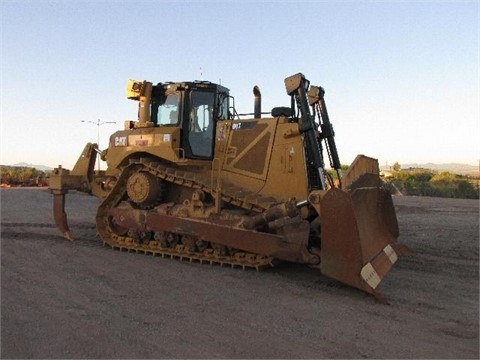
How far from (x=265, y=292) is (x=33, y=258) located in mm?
4537

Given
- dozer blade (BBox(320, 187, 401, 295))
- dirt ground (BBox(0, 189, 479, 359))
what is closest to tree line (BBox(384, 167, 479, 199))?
dirt ground (BBox(0, 189, 479, 359))

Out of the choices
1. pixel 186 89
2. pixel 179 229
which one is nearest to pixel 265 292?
pixel 179 229

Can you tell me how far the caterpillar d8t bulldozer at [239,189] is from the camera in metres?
6.89

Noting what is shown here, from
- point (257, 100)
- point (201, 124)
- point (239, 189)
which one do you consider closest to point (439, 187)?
point (257, 100)

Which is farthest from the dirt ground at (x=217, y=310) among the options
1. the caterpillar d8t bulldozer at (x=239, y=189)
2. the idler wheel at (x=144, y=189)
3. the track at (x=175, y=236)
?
the idler wheel at (x=144, y=189)

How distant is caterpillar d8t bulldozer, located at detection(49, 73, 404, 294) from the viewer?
6.89 meters

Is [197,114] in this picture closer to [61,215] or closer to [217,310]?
[61,215]

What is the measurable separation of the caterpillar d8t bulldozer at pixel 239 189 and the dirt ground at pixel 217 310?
1.55 feet

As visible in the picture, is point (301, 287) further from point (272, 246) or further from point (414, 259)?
point (414, 259)

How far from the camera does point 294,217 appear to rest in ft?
24.6

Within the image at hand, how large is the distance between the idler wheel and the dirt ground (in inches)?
44.0

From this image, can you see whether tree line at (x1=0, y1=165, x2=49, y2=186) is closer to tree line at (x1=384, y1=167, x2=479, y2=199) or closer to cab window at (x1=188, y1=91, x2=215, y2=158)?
tree line at (x1=384, y1=167, x2=479, y2=199)

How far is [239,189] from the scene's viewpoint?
8.73m

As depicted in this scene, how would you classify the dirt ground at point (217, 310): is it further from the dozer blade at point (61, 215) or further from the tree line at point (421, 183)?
the tree line at point (421, 183)
